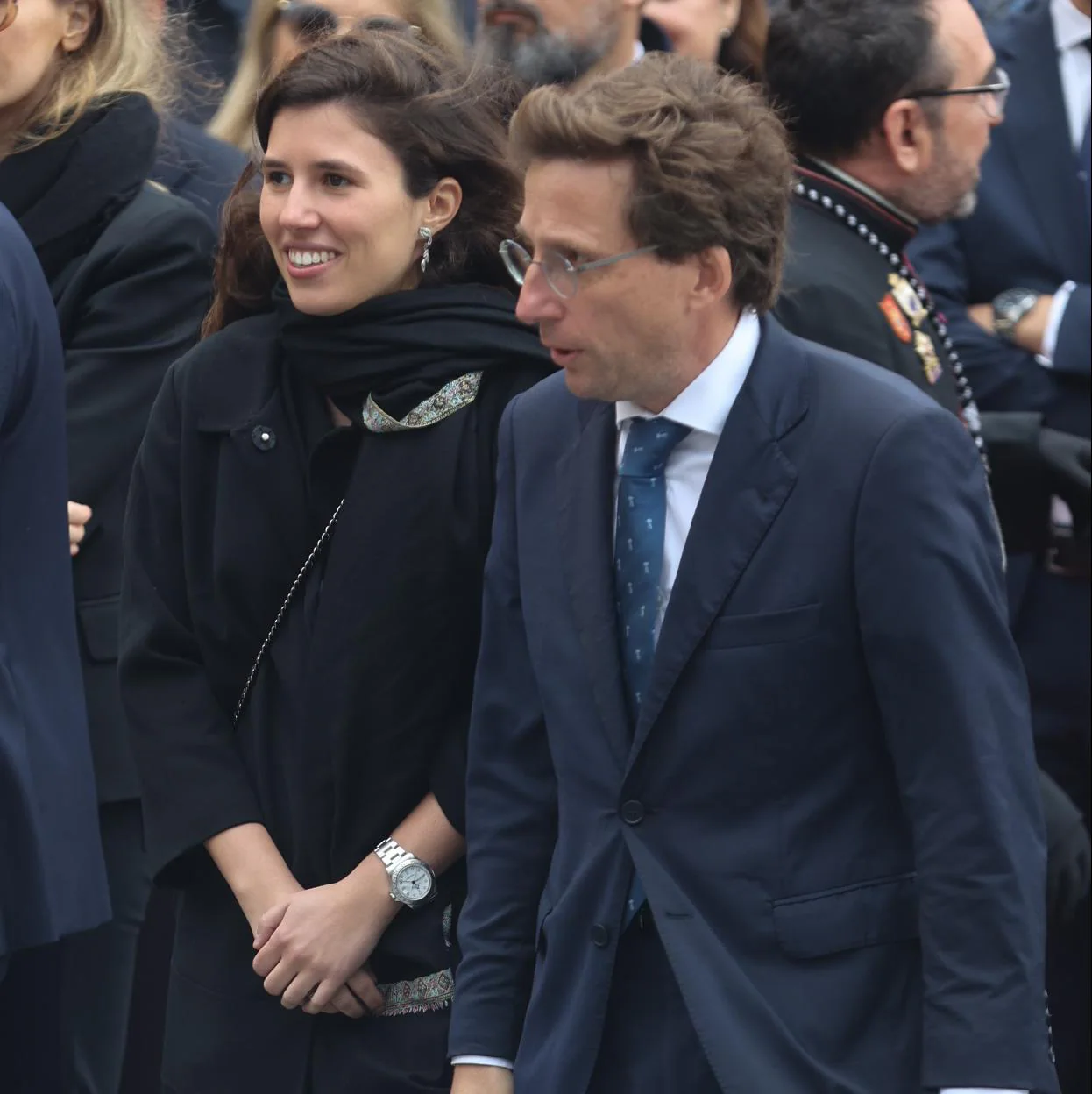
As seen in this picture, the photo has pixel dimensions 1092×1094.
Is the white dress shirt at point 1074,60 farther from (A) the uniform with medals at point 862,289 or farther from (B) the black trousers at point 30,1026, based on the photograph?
(B) the black trousers at point 30,1026

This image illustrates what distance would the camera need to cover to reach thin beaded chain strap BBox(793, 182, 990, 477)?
3762mm

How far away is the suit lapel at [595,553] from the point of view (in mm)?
2416

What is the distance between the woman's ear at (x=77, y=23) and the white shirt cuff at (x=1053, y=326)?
6.83ft

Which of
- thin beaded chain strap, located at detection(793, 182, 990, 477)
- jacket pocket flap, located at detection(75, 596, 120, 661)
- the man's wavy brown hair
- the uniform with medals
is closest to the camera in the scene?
the man's wavy brown hair

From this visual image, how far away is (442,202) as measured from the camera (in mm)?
2963

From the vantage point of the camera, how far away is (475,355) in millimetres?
2889

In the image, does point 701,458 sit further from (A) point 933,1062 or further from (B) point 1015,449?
(B) point 1015,449

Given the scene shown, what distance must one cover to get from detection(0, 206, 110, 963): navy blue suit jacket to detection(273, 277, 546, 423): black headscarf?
15.0 inches

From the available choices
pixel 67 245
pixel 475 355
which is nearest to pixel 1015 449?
pixel 475 355

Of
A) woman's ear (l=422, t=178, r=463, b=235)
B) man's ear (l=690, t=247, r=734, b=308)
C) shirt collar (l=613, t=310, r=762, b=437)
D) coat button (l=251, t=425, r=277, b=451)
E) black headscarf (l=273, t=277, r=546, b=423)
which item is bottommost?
coat button (l=251, t=425, r=277, b=451)

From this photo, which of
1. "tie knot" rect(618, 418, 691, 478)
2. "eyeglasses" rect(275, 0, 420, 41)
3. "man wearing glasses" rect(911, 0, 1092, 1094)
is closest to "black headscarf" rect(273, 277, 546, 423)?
"tie knot" rect(618, 418, 691, 478)

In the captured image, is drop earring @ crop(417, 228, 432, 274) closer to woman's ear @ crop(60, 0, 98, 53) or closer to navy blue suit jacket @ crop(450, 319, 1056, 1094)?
navy blue suit jacket @ crop(450, 319, 1056, 1094)

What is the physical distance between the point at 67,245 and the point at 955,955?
7.43ft

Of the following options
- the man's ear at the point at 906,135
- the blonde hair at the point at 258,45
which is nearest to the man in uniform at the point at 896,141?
the man's ear at the point at 906,135
